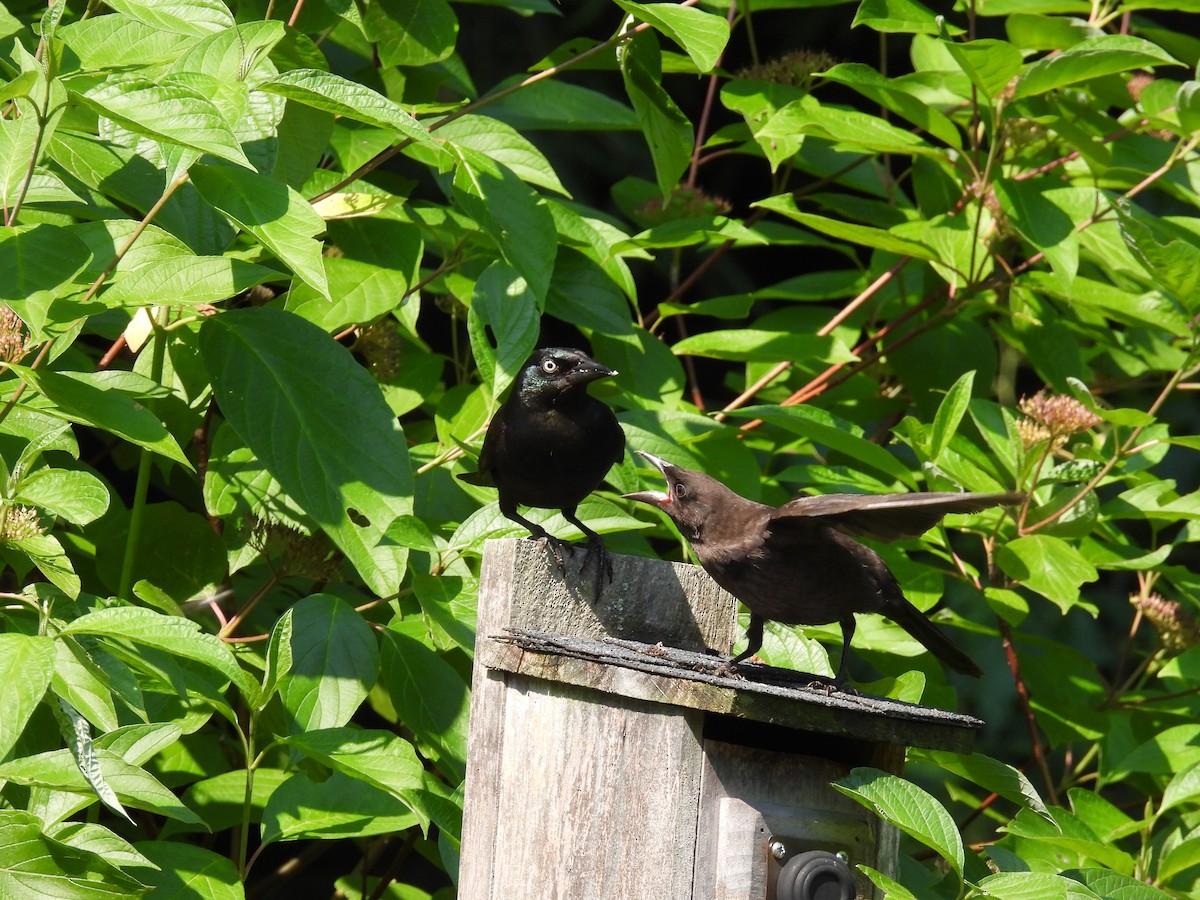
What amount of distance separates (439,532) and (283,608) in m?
0.89

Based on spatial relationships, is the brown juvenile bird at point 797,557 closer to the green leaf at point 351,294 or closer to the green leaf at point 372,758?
the green leaf at point 372,758

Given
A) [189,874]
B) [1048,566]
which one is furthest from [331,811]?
[1048,566]

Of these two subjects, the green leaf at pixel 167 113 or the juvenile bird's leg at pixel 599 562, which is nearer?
the green leaf at pixel 167 113

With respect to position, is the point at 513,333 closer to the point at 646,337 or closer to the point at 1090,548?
the point at 646,337

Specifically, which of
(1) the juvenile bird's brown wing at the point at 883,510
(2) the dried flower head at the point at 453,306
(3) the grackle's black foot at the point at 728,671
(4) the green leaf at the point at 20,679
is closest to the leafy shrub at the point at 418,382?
(4) the green leaf at the point at 20,679

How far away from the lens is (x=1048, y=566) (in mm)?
2795

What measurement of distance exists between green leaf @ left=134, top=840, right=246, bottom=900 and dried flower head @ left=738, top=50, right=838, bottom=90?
7.37 ft

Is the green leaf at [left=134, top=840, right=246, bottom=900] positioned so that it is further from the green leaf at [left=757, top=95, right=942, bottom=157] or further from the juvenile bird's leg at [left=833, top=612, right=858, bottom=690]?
the green leaf at [left=757, top=95, right=942, bottom=157]

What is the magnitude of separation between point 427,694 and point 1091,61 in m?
1.88

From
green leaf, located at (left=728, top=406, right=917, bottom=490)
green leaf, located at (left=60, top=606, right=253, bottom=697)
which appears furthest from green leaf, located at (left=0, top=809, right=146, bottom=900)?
green leaf, located at (left=728, top=406, right=917, bottom=490)

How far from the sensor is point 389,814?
2.24m

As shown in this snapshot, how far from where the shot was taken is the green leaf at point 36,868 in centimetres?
179

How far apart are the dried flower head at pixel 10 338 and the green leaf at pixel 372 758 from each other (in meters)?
0.77

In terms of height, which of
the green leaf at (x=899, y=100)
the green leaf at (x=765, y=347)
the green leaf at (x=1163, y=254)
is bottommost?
the green leaf at (x=765, y=347)
